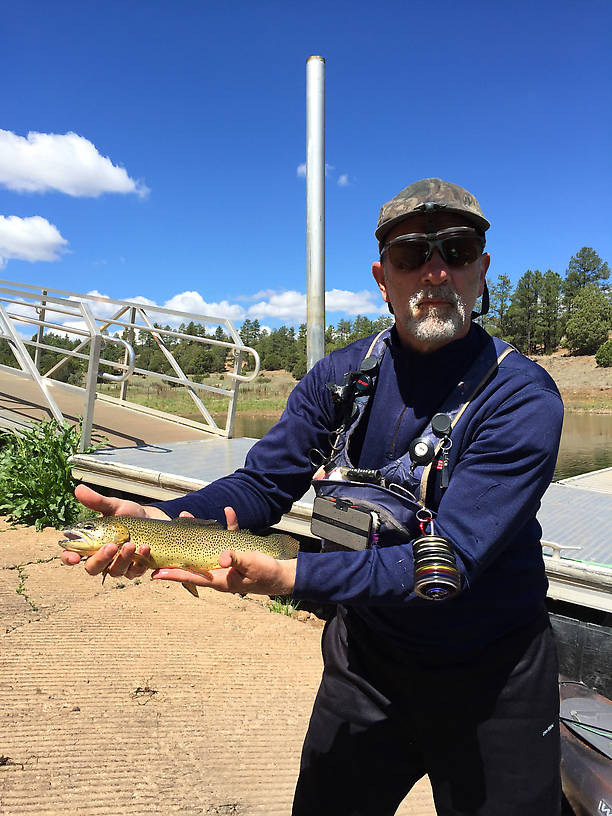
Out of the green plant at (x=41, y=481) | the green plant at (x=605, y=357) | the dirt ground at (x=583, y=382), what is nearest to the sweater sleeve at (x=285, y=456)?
the green plant at (x=41, y=481)

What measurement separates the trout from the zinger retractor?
543 millimetres

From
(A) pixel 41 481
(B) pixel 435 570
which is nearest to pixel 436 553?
(B) pixel 435 570

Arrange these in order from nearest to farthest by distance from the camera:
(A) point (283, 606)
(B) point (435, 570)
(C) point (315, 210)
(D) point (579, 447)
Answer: (B) point (435, 570), (A) point (283, 606), (C) point (315, 210), (D) point (579, 447)

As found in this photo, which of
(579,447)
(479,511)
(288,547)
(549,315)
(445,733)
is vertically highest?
(549,315)

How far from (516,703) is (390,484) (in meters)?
0.77

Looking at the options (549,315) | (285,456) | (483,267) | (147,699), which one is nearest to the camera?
(483,267)

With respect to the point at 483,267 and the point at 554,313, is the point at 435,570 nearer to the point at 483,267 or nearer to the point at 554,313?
the point at 483,267

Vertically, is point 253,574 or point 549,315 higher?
point 549,315

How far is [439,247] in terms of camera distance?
6.31 feet

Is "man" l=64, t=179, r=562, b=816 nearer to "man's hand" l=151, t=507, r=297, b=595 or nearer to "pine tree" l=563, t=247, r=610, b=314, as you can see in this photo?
"man's hand" l=151, t=507, r=297, b=595

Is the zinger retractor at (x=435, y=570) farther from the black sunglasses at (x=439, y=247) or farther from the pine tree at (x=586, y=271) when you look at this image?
the pine tree at (x=586, y=271)

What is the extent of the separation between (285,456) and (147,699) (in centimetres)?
247

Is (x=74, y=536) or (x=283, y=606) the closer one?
(x=74, y=536)

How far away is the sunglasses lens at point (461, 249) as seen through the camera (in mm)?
1930
